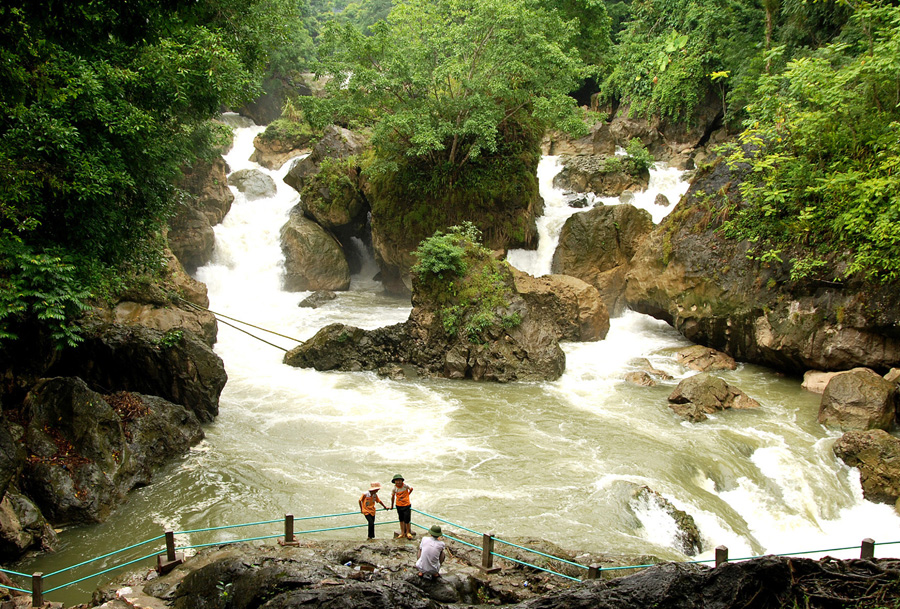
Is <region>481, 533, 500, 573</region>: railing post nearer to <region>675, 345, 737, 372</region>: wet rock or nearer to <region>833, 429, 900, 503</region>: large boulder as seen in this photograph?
<region>833, 429, 900, 503</region>: large boulder

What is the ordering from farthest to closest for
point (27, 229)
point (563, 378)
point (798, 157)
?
point (563, 378) < point (798, 157) < point (27, 229)

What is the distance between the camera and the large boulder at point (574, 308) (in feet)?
58.8

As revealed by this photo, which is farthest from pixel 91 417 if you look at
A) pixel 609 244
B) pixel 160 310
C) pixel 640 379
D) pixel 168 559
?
pixel 609 244

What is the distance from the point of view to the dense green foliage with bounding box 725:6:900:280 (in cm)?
1209

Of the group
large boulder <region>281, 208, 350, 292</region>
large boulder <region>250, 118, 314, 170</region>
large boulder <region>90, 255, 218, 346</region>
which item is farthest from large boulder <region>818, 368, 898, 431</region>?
→ large boulder <region>250, 118, 314, 170</region>

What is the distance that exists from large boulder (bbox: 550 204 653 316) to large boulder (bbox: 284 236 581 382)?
5208 mm

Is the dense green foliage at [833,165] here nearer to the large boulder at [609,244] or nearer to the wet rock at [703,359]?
the wet rock at [703,359]

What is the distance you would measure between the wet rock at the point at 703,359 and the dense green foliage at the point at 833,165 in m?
3.09

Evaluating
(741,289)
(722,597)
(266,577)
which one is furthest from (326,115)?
(722,597)

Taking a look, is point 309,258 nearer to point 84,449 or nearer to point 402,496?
point 84,449

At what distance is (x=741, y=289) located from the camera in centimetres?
1532

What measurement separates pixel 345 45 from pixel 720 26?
1809cm

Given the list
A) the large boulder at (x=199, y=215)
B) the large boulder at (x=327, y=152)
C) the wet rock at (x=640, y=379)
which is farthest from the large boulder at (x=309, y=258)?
the wet rock at (x=640, y=379)

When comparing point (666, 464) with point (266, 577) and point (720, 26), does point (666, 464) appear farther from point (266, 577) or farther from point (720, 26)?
point (720, 26)
